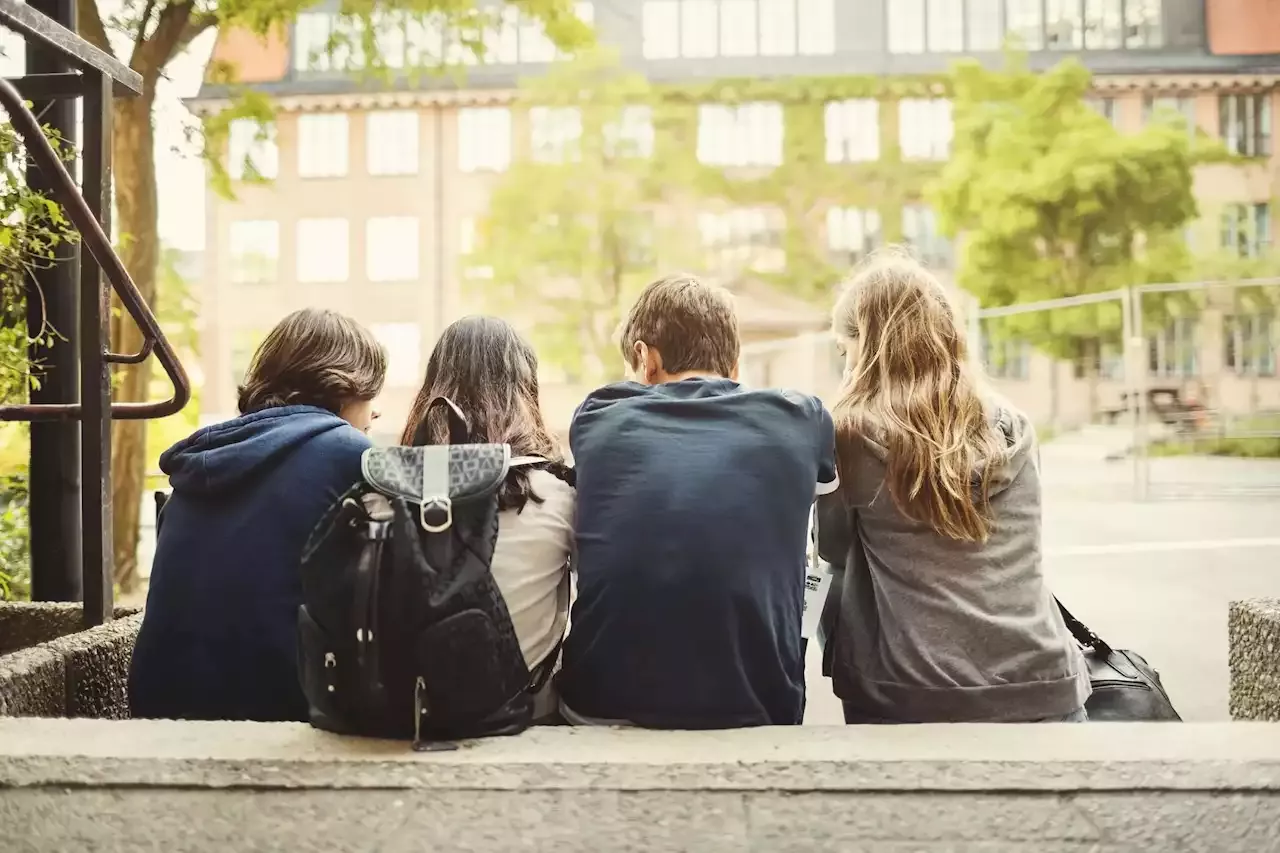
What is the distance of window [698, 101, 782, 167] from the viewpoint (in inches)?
259

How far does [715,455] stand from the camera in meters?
1.23

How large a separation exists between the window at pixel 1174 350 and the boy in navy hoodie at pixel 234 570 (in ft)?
13.7

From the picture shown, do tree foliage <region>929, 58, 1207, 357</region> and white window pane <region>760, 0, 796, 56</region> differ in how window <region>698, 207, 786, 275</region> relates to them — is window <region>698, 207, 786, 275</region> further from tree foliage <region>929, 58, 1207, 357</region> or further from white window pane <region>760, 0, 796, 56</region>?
white window pane <region>760, 0, 796, 56</region>

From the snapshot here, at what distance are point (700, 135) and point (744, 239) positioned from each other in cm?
87

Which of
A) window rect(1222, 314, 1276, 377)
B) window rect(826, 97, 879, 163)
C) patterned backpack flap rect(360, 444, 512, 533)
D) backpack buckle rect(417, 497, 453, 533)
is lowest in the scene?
backpack buckle rect(417, 497, 453, 533)

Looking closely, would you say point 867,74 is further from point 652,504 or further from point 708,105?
point 652,504

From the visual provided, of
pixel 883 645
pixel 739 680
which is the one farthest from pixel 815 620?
pixel 739 680

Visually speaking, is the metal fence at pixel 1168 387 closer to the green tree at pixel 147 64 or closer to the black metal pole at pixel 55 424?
the green tree at pixel 147 64

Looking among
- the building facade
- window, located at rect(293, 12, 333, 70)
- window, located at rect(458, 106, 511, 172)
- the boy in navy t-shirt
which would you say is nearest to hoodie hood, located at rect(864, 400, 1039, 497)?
the boy in navy t-shirt

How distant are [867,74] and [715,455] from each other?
17.3ft

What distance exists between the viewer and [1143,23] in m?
5.14

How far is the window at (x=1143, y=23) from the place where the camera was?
4992 millimetres

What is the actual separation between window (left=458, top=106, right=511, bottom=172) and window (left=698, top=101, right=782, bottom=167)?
1814mm

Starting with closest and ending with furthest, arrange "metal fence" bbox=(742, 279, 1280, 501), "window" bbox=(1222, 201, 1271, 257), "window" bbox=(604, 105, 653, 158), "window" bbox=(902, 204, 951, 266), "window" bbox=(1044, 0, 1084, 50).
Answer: "metal fence" bbox=(742, 279, 1280, 501) < "window" bbox=(1222, 201, 1271, 257) < "window" bbox=(1044, 0, 1084, 50) < "window" bbox=(604, 105, 653, 158) < "window" bbox=(902, 204, 951, 266)
